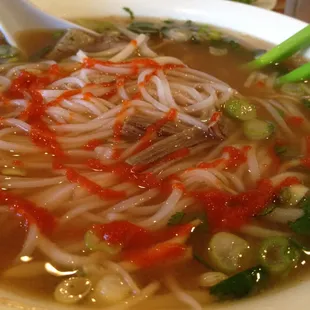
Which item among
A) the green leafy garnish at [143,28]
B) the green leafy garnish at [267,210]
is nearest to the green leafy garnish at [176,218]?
the green leafy garnish at [267,210]

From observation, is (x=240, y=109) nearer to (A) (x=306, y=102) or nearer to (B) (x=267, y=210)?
(A) (x=306, y=102)

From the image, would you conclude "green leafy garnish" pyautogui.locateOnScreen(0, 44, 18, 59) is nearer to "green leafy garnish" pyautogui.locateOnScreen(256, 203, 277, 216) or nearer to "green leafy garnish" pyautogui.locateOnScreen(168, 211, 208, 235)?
"green leafy garnish" pyautogui.locateOnScreen(168, 211, 208, 235)

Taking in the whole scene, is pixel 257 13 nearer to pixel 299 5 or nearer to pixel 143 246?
pixel 299 5

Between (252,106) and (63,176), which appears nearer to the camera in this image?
(63,176)

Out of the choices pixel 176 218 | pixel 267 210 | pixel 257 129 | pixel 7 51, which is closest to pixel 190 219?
pixel 176 218

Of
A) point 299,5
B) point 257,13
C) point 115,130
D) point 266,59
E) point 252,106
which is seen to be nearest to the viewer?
point 115,130

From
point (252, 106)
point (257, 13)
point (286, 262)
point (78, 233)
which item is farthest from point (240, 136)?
point (257, 13)

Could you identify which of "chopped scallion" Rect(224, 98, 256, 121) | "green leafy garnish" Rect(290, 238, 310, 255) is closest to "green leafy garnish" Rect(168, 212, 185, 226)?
"green leafy garnish" Rect(290, 238, 310, 255)
